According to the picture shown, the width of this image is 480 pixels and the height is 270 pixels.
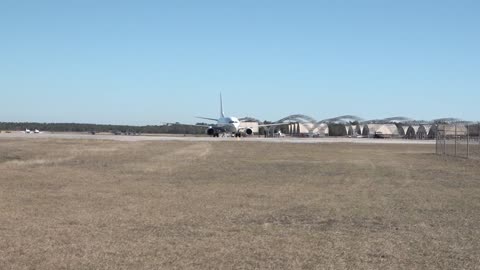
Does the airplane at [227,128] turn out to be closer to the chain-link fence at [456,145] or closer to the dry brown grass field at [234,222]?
the chain-link fence at [456,145]

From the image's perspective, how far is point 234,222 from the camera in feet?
38.7

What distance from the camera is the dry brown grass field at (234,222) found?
846 cm

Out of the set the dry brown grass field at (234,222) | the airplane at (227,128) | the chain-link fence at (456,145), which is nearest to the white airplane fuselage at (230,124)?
the airplane at (227,128)

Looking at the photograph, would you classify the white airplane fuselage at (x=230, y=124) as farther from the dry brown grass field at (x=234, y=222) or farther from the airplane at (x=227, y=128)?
the dry brown grass field at (x=234, y=222)

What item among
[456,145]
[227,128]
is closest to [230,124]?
[227,128]

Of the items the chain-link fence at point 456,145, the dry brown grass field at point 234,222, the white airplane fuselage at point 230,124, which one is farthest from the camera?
the white airplane fuselage at point 230,124

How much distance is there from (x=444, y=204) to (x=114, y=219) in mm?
7702

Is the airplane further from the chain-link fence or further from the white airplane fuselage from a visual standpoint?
the chain-link fence

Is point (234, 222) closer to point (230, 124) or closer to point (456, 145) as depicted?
point (456, 145)

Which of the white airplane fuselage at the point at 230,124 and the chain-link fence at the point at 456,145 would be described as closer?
the chain-link fence at the point at 456,145

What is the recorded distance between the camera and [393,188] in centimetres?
1922

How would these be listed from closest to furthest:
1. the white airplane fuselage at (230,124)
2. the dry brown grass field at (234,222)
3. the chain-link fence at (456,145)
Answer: the dry brown grass field at (234,222) → the chain-link fence at (456,145) → the white airplane fuselage at (230,124)

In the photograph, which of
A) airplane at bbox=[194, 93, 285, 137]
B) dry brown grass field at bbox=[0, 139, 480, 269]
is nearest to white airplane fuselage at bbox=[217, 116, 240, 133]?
airplane at bbox=[194, 93, 285, 137]

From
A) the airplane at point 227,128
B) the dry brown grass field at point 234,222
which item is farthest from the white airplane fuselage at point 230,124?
the dry brown grass field at point 234,222
